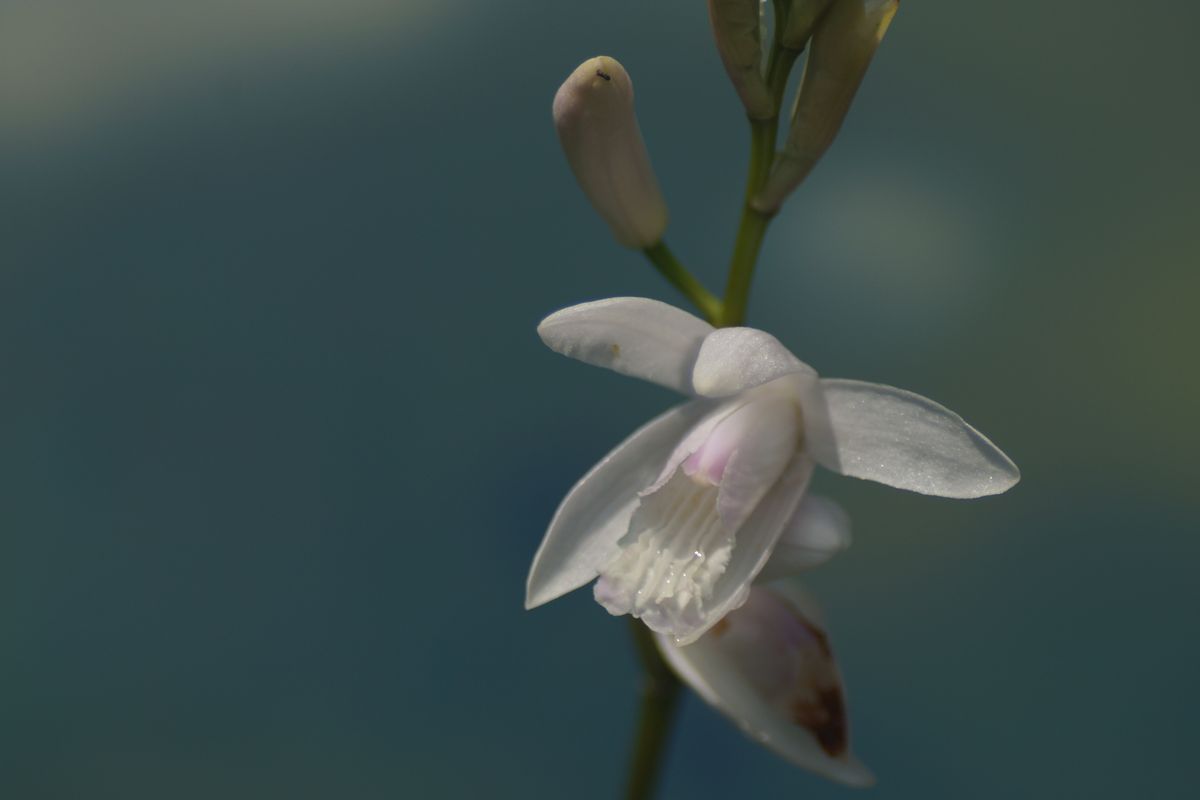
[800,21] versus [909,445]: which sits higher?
[800,21]

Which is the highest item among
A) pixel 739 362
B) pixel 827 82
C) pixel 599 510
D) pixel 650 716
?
pixel 827 82

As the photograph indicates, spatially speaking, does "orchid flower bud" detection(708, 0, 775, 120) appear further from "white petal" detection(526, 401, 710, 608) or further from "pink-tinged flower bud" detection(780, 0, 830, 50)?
"white petal" detection(526, 401, 710, 608)

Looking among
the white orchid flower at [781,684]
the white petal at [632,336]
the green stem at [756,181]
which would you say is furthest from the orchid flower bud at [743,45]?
the white orchid flower at [781,684]

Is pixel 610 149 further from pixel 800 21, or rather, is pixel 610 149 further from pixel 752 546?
pixel 752 546

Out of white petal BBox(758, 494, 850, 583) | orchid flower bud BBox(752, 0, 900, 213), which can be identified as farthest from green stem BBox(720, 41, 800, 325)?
white petal BBox(758, 494, 850, 583)

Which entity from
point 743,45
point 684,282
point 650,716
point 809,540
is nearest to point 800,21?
point 743,45

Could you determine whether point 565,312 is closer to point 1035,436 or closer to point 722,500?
point 722,500
